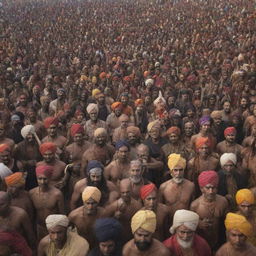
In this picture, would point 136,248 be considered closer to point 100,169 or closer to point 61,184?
point 100,169

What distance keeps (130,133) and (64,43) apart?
45.5 feet

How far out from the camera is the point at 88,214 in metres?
4.55

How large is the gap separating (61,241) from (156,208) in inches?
48.5

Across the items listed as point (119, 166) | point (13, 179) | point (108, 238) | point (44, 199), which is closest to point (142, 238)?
point (108, 238)

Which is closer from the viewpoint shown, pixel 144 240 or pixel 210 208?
pixel 144 240

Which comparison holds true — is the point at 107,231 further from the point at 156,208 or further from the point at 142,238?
the point at 156,208

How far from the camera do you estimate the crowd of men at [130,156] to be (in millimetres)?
3975

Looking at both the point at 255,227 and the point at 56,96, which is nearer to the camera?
the point at 255,227

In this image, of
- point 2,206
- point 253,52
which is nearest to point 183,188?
point 2,206

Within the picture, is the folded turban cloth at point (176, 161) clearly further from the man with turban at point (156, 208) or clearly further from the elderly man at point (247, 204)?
the elderly man at point (247, 204)

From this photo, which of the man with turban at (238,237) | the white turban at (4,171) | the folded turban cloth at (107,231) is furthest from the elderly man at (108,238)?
the white turban at (4,171)

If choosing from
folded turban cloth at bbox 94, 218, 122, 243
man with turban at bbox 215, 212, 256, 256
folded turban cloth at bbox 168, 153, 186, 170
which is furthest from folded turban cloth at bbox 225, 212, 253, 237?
folded turban cloth at bbox 168, 153, 186, 170

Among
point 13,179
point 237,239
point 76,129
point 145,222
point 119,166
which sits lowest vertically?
point 237,239

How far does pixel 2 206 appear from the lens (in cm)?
435
